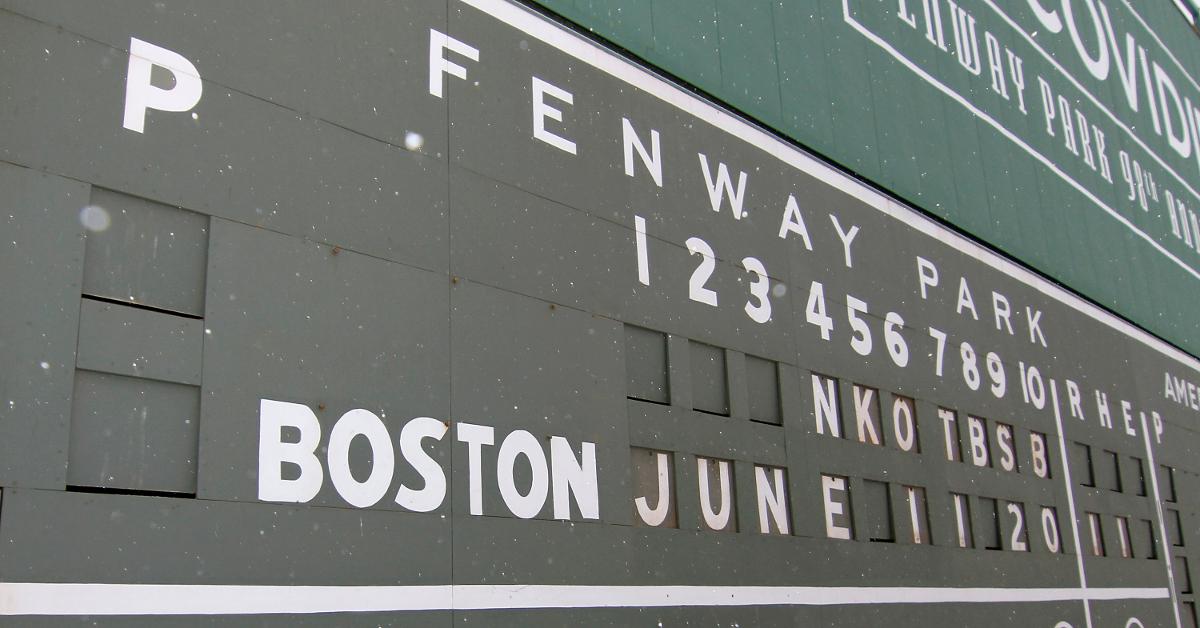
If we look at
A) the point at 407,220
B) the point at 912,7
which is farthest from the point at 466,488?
the point at 912,7

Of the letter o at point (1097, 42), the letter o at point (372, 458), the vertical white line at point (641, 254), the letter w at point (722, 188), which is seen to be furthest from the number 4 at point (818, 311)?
the letter o at point (1097, 42)

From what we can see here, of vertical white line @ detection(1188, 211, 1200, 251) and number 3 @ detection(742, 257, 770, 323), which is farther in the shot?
vertical white line @ detection(1188, 211, 1200, 251)

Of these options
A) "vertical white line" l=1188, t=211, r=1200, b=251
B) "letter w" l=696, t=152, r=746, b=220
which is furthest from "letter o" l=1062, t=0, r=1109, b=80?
"letter w" l=696, t=152, r=746, b=220

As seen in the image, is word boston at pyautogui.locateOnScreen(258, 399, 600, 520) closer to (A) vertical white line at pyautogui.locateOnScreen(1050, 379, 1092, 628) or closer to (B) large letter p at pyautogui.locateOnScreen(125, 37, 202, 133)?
(B) large letter p at pyautogui.locateOnScreen(125, 37, 202, 133)

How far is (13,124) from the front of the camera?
253 cm

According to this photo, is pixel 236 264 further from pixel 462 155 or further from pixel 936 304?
pixel 936 304

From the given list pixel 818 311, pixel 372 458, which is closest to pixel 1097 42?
pixel 818 311

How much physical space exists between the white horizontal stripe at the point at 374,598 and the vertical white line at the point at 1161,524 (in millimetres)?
3812

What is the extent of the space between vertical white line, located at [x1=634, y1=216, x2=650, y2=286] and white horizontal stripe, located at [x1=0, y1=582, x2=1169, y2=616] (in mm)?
1068

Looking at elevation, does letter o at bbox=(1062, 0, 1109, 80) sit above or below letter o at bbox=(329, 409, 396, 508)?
above

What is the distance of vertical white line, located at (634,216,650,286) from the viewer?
409 cm

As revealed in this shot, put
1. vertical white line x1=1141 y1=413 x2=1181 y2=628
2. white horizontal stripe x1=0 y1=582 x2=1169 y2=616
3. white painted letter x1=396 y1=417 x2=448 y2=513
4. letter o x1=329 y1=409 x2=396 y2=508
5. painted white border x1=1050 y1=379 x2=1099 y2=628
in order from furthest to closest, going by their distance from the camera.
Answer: vertical white line x1=1141 y1=413 x2=1181 y2=628 < painted white border x1=1050 y1=379 x2=1099 y2=628 < white painted letter x1=396 y1=417 x2=448 y2=513 < letter o x1=329 y1=409 x2=396 y2=508 < white horizontal stripe x1=0 y1=582 x2=1169 y2=616

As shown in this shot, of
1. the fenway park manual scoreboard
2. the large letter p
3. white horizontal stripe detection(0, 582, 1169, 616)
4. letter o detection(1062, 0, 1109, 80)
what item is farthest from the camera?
letter o detection(1062, 0, 1109, 80)

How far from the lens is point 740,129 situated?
192 inches
